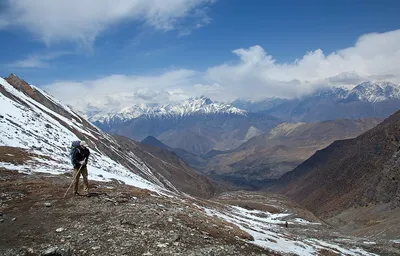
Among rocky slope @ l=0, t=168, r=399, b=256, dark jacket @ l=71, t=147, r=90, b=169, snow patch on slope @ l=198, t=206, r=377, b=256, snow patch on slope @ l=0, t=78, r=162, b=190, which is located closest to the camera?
rocky slope @ l=0, t=168, r=399, b=256

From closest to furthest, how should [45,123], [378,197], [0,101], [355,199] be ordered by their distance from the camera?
[0,101]
[45,123]
[378,197]
[355,199]

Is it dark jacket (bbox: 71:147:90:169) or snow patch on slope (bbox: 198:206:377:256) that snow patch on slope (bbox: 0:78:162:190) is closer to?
dark jacket (bbox: 71:147:90:169)

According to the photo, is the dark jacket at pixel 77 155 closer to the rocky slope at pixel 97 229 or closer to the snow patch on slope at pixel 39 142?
the rocky slope at pixel 97 229

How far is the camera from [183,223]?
68.6ft

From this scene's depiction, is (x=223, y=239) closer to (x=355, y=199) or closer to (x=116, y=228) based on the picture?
(x=116, y=228)

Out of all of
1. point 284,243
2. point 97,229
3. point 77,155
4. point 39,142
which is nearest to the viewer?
point 97,229

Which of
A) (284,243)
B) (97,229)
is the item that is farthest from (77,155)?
(284,243)

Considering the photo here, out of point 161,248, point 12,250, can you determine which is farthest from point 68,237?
point 161,248

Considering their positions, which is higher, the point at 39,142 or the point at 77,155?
the point at 77,155

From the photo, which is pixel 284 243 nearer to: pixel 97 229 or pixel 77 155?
pixel 97 229

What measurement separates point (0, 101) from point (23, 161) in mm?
38376

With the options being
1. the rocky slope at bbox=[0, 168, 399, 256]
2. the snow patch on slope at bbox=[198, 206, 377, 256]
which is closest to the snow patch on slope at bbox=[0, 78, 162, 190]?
the rocky slope at bbox=[0, 168, 399, 256]

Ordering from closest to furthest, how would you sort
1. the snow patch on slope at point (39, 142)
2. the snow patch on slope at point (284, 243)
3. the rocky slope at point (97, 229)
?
the rocky slope at point (97, 229) < the snow patch on slope at point (284, 243) < the snow patch on slope at point (39, 142)

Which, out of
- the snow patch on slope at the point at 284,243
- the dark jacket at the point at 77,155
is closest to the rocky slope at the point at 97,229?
the dark jacket at the point at 77,155
